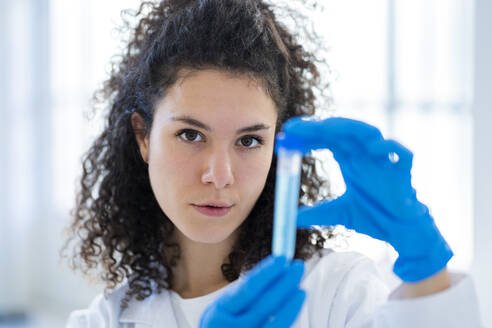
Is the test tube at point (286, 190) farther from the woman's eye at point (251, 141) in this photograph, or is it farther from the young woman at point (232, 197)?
the woman's eye at point (251, 141)

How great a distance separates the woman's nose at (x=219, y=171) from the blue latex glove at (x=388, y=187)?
23 centimetres

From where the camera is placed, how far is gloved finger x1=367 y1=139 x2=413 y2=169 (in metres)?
0.87

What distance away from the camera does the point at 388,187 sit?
2.90ft

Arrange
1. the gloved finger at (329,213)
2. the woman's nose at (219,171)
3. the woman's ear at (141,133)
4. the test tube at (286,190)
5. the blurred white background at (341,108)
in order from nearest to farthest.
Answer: the test tube at (286,190)
the gloved finger at (329,213)
the woman's nose at (219,171)
the woman's ear at (141,133)
the blurred white background at (341,108)

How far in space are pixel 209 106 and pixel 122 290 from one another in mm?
617

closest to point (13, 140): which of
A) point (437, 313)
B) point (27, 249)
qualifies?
point (27, 249)

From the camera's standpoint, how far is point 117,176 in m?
1.47

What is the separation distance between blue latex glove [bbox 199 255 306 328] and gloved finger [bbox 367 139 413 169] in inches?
8.4

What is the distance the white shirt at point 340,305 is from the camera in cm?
89

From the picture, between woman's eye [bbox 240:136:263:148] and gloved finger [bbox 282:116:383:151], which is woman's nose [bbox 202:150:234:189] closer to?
woman's eye [bbox 240:136:263:148]

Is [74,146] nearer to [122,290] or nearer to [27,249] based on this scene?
[27,249]

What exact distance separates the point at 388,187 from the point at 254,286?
0.27 metres

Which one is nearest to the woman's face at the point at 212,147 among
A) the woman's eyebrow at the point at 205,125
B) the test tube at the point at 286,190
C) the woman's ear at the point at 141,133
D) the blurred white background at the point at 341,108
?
→ the woman's eyebrow at the point at 205,125

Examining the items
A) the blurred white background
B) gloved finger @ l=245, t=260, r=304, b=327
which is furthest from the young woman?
the blurred white background
